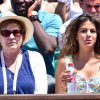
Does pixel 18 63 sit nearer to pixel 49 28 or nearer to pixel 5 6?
pixel 49 28

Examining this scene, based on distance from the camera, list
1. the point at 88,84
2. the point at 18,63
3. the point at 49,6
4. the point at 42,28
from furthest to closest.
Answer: the point at 49,6 → the point at 42,28 → the point at 18,63 → the point at 88,84

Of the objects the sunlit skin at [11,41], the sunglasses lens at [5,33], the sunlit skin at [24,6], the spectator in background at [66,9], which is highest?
the sunlit skin at [24,6]

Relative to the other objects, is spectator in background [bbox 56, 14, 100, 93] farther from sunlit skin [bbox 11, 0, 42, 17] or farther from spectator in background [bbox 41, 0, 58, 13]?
spectator in background [bbox 41, 0, 58, 13]

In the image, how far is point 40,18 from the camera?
4918mm

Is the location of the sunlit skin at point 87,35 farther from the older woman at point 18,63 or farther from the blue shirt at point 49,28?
the blue shirt at point 49,28

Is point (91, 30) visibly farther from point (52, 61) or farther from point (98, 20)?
point (52, 61)

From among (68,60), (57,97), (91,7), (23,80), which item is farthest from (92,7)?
(57,97)

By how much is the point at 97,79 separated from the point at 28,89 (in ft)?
2.07

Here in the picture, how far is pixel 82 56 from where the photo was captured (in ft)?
13.8

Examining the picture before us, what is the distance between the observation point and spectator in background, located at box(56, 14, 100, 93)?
13.0 ft

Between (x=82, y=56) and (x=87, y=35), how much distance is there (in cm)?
22

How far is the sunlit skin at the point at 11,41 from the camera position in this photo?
4102 millimetres

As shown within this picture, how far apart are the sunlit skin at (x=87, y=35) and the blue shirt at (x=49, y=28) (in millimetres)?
549

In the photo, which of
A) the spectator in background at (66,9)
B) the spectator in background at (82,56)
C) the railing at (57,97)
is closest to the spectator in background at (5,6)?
the spectator in background at (66,9)
